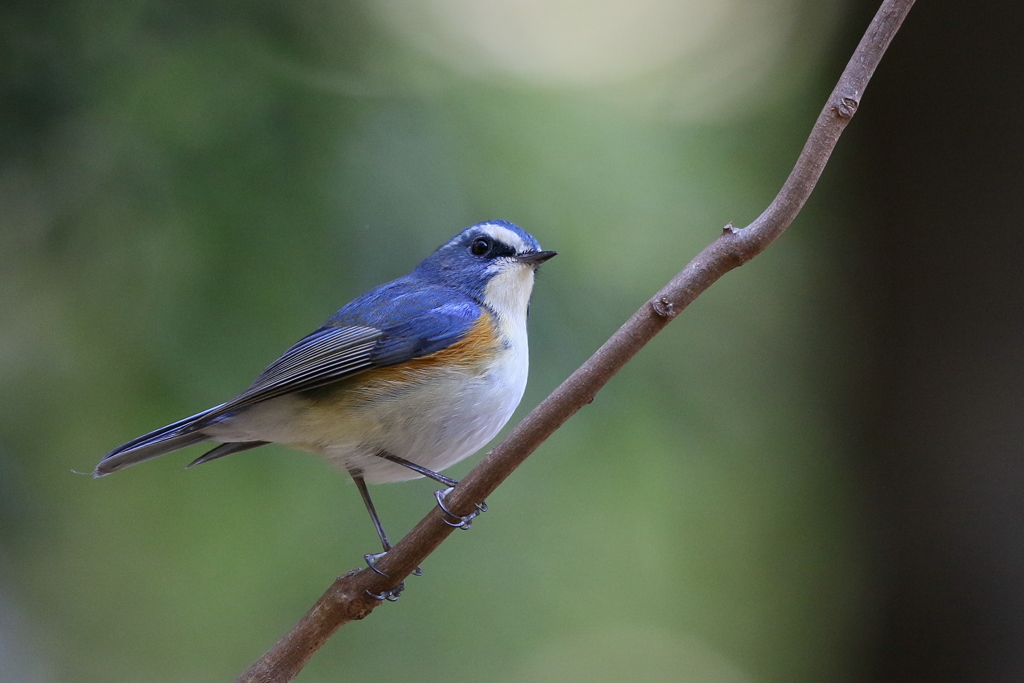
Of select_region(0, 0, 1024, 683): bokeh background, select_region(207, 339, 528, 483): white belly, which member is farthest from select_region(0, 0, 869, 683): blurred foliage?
select_region(207, 339, 528, 483): white belly

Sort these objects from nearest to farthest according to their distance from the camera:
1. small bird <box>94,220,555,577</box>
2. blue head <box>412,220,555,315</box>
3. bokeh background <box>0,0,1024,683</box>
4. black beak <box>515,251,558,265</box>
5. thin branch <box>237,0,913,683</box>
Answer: thin branch <box>237,0,913,683</box> < small bird <box>94,220,555,577</box> < black beak <box>515,251,558,265</box> < blue head <box>412,220,555,315</box> < bokeh background <box>0,0,1024,683</box>

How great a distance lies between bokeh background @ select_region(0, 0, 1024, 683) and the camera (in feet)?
9.78

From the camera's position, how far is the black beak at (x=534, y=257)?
2275mm

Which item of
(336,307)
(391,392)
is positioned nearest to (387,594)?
(391,392)

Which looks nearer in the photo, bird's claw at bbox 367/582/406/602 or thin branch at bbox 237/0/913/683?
thin branch at bbox 237/0/913/683

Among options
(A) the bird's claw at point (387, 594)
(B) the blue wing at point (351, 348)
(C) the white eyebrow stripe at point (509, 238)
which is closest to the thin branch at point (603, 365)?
(A) the bird's claw at point (387, 594)

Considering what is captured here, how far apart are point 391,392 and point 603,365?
768 millimetres

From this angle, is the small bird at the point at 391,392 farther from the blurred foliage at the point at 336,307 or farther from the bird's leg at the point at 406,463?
the blurred foliage at the point at 336,307

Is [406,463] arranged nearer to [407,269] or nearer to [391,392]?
[391,392]

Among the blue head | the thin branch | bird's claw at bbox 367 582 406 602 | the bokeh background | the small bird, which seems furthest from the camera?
the bokeh background

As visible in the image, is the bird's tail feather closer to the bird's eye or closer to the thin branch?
the thin branch

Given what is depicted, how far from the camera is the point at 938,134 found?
3.16m

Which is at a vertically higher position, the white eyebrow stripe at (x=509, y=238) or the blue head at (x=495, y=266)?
the white eyebrow stripe at (x=509, y=238)

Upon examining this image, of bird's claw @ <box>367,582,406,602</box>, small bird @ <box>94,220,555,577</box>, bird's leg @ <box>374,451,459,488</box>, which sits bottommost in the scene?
bird's claw @ <box>367,582,406,602</box>
